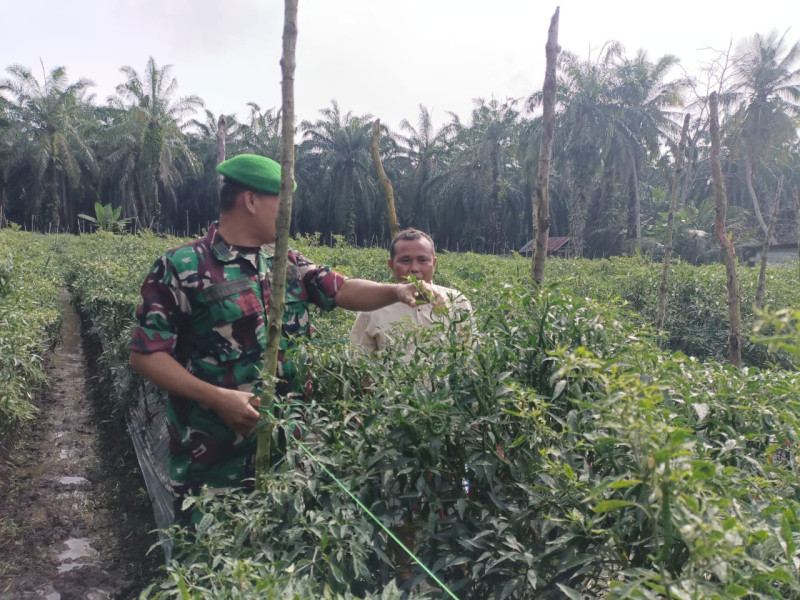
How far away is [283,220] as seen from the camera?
63.1 inches

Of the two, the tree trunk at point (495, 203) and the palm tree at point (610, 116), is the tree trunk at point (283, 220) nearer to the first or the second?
the palm tree at point (610, 116)

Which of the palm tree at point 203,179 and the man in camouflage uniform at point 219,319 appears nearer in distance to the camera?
the man in camouflage uniform at point 219,319

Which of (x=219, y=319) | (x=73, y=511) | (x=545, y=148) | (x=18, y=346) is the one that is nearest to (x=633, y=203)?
(x=545, y=148)

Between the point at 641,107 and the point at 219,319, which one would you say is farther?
the point at 641,107

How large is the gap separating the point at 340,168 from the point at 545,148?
111 feet

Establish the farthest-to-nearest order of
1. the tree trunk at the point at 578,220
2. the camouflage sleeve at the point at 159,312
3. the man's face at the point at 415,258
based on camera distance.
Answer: the tree trunk at the point at 578,220, the man's face at the point at 415,258, the camouflage sleeve at the point at 159,312

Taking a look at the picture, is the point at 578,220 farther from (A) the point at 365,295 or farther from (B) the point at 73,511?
(A) the point at 365,295

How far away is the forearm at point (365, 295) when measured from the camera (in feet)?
7.45

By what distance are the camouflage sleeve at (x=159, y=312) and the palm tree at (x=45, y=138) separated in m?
33.6

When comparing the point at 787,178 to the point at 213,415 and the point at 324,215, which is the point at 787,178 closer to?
the point at 324,215

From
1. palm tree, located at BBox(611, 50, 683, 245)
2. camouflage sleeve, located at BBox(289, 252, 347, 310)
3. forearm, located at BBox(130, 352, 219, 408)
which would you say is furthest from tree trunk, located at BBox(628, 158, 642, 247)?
forearm, located at BBox(130, 352, 219, 408)

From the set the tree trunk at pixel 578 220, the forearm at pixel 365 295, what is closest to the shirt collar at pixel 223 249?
the forearm at pixel 365 295

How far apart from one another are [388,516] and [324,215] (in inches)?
1458

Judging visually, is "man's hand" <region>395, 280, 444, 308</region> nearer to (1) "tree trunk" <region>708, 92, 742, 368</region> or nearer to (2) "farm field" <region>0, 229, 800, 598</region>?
(2) "farm field" <region>0, 229, 800, 598</region>
